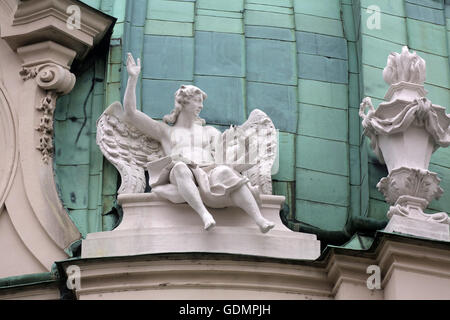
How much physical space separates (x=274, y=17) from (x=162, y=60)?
57.8 inches

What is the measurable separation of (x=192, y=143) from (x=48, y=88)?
165cm

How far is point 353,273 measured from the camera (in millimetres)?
16719

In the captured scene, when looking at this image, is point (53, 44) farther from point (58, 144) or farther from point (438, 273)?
point (438, 273)

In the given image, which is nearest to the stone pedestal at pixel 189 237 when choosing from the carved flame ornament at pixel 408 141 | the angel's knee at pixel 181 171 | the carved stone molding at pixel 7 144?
the angel's knee at pixel 181 171

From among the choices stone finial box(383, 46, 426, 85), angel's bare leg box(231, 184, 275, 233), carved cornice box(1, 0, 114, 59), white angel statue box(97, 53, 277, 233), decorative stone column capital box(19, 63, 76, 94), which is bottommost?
angel's bare leg box(231, 184, 275, 233)

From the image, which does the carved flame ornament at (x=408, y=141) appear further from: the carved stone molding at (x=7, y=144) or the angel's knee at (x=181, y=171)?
the carved stone molding at (x=7, y=144)

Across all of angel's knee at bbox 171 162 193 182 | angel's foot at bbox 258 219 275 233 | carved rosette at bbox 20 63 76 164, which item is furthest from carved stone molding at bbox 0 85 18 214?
angel's foot at bbox 258 219 275 233

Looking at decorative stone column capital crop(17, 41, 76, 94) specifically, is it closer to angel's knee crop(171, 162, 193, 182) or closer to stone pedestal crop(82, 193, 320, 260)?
stone pedestal crop(82, 193, 320, 260)

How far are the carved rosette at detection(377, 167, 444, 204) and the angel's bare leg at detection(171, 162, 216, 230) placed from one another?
1.73m

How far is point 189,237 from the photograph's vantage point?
55.9 feet

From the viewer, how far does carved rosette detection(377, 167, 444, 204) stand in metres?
17.1

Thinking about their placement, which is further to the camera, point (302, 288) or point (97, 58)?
point (97, 58)
